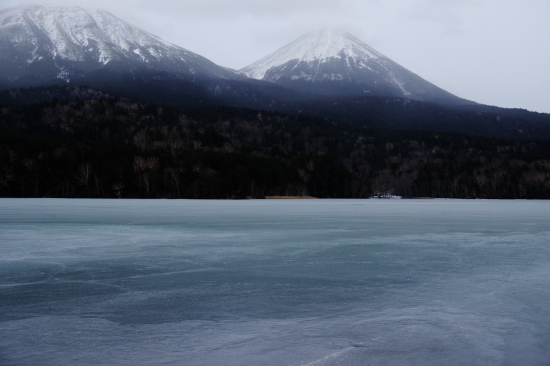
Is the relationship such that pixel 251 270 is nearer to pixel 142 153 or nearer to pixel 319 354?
pixel 319 354

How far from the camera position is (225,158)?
108 m

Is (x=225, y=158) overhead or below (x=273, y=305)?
overhead

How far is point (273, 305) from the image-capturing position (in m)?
6.95

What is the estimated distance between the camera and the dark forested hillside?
95688 mm

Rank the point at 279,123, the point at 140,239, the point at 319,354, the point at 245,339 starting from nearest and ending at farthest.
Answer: the point at 319,354
the point at 245,339
the point at 140,239
the point at 279,123

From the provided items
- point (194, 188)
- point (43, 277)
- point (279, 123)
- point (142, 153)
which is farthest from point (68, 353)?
point (279, 123)

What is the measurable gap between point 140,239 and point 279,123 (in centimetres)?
17839

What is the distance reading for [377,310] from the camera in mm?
6645

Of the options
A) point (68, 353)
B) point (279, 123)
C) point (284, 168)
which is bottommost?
point (68, 353)

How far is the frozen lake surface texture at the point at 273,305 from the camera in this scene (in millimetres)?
4941

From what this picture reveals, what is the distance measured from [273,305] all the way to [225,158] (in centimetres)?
10187

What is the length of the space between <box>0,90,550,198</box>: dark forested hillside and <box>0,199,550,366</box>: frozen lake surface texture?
83.1 metres

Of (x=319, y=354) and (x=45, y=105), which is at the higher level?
(x=45, y=105)

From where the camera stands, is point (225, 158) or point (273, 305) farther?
point (225, 158)
